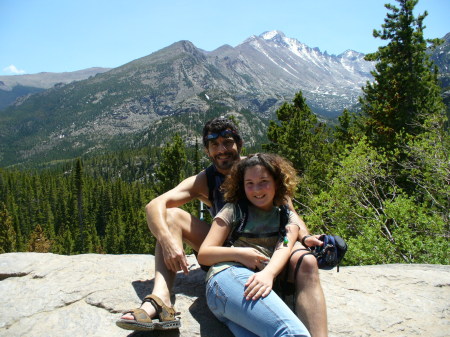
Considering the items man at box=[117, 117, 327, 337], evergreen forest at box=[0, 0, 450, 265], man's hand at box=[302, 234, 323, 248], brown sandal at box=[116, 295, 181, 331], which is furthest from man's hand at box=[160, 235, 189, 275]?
evergreen forest at box=[0, 0, 450, 265]

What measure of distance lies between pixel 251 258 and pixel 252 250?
7 centimetres

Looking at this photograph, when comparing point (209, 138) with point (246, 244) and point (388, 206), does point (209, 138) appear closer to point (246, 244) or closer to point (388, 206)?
point (246, 244)

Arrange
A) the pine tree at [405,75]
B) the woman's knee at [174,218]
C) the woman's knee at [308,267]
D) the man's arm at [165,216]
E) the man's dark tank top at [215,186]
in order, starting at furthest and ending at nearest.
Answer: the pine tree at [405,75], the man's dark tank top at [215,186], the woman's knee at [174,218], the man's arm at [165,216], the woman's knee at [308,267]

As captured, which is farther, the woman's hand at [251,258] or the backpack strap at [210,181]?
the backpack strap at [210,181]

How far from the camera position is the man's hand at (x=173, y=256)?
3.11 metres

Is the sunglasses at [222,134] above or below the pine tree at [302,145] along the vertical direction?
above

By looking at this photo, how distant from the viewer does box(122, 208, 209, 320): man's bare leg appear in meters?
3.02

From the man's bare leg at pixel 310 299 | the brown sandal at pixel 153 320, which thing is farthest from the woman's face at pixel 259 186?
the brown sandal at pixel 153 320

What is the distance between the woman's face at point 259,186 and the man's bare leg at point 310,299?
1.95ft

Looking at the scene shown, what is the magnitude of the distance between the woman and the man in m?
0.23

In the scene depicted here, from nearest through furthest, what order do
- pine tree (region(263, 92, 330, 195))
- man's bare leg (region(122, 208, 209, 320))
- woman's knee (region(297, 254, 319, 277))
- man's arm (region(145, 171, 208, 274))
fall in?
woman's knee (region(297, 254, 319, 277)) < man's bare leg (region(122, 208, 209, 320)) < man's arm (region(145, 171, 208, 274)) < pine tree (region(263, 92, 330, 195))

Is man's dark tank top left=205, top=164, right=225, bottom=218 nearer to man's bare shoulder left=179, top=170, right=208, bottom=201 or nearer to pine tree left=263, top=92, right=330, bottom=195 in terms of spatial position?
man's bare shoulder left=179, top=170, right=208, bottom=201

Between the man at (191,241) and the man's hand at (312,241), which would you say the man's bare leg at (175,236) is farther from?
the man's hand at (312,241)

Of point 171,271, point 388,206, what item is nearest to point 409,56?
point 388,206
